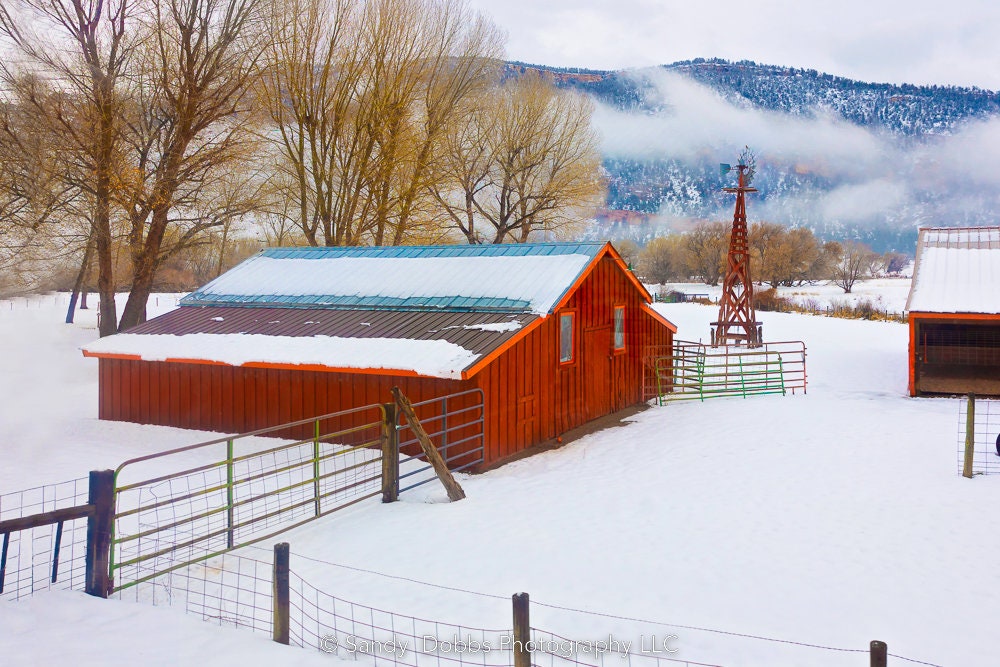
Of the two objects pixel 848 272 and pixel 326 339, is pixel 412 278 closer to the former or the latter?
pixel 326 339

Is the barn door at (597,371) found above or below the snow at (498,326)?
below

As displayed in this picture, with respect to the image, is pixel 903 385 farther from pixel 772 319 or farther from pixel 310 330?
pixel 772 319

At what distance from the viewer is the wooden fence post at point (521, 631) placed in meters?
4.22

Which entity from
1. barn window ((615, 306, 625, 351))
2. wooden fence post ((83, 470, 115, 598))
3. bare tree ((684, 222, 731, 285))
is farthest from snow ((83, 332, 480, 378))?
bare tree ((684, 222, 731, 285))

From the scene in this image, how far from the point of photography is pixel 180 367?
49.2 feet

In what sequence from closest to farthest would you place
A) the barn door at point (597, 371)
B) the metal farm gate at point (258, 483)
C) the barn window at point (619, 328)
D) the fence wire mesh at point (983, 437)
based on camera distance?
1. the metal farm gate at point (258, 483)
2. the fence wire mesh at point (983, 437)
3. the barn door at point (597, 371)
4. the barn window at point (619, 328)

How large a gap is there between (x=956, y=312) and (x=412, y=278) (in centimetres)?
1332

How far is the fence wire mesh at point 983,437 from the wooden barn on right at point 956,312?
5.05 feet

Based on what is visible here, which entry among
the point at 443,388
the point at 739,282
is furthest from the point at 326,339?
the point at 739,282

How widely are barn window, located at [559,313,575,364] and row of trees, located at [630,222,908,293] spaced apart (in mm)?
53070

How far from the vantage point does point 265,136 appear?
91.7ft

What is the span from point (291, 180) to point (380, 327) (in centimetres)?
1843

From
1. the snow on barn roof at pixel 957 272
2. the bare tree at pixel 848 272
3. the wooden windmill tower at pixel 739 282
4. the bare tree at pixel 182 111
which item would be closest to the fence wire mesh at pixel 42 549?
the bare tree at pixel 182 111

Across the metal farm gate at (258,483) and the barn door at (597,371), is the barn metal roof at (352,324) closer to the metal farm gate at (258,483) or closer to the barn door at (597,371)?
the metal farm gate at (258,483)
